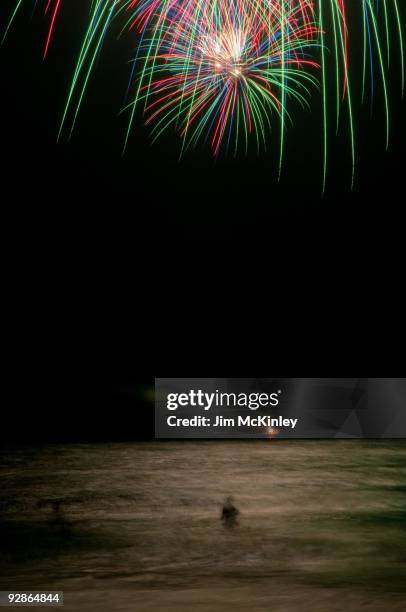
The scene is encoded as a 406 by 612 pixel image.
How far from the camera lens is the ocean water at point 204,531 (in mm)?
4586

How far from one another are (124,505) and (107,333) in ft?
123

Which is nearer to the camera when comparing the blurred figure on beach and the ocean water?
the ocean water

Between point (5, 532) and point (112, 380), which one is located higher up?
point (112, 380)

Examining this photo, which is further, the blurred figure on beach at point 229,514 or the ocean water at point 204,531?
the blurred figure on beach at point 229,514

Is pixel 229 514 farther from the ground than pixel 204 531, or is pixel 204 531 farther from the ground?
pixel 229 514

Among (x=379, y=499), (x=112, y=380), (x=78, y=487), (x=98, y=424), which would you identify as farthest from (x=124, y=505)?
(x=112, y=380)

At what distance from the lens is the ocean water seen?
4.59m

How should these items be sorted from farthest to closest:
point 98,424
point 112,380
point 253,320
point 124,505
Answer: point 253,320
point 112,380
point 98,424
point 124,505

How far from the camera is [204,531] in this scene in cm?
679

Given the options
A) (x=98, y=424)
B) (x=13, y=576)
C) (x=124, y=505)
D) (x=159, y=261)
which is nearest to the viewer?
(x=13, y=576)

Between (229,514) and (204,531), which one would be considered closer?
(204,531)

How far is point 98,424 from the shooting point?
17.2 m

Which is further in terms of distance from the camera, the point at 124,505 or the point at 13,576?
the point at 124,505

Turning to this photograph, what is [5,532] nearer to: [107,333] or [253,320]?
[253,320]
